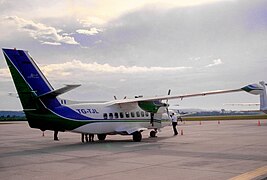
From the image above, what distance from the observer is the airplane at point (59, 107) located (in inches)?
725

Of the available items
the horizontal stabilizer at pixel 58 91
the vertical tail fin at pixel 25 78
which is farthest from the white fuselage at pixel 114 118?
the vertical tail fin at pixel 25 78

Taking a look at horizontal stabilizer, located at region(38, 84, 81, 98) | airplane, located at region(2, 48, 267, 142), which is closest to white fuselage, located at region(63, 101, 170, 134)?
airplane, located at region(2, 48, 267, 142)

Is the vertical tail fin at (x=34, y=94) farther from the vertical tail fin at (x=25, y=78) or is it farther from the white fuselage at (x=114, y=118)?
the white fuselage at (x=114, y=118)

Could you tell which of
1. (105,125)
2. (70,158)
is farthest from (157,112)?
(70,158)

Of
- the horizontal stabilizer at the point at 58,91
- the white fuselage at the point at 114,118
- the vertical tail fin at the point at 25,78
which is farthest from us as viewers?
the white fuselage at the point at 114,118

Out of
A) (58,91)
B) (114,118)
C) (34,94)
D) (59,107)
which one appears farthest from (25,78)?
(114,118)

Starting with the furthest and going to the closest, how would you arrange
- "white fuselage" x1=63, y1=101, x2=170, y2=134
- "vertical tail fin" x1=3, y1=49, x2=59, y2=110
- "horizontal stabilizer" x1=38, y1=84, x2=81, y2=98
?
"white fuselage" x1=63, y1=101, x2=170, y2=134, "vertical tail fin" x1=3, y1=49, x2=59, y2=110, "horizontal stabilizer" x1=38, y1=84, x2=81, y2=98

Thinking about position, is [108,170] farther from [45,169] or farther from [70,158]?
[70,158]

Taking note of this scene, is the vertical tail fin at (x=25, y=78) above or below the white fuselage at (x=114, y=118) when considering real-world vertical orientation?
above

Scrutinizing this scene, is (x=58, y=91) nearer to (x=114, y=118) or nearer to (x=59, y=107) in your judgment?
(x=59, y=107)

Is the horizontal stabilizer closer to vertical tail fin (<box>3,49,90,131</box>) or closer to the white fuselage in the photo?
vertical tail fin (<box>3,49,90,131</box>)

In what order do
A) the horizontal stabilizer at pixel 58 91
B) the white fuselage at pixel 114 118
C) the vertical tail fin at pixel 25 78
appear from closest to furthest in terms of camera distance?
the horizontal stabilizer at pixel 58 91 < the vertical tail fin at pixel 25 78 < the white fuselage at pixel 114 118

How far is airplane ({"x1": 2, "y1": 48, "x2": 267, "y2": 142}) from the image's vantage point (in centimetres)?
1842

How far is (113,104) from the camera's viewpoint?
2225 centimetres
